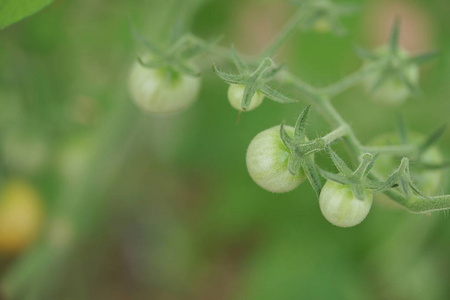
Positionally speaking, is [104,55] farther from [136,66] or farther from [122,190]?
[136,66]

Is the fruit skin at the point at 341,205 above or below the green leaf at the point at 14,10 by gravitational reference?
below

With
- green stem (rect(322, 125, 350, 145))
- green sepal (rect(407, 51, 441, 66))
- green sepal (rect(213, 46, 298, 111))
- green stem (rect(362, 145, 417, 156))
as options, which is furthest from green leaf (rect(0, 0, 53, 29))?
→ green sepal (rect(407, 51, 441, 66))

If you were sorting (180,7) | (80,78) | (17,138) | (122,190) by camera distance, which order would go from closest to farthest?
(180,7)
(17,138)
(80,78)
(122,190)

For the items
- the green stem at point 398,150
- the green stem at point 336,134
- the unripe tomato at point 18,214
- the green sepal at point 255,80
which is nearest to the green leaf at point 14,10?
the green sepal at point 255,80

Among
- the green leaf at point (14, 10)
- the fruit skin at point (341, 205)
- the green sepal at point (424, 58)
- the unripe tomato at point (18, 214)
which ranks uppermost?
the unripe tomato at point (18, 214)

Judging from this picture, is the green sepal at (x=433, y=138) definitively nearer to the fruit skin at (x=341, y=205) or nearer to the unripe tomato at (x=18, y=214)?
the fruit skin at (x=341, y=205)

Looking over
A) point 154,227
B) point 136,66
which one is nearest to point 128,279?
point 154,227

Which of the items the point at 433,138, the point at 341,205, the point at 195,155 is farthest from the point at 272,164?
the point at 195,155
